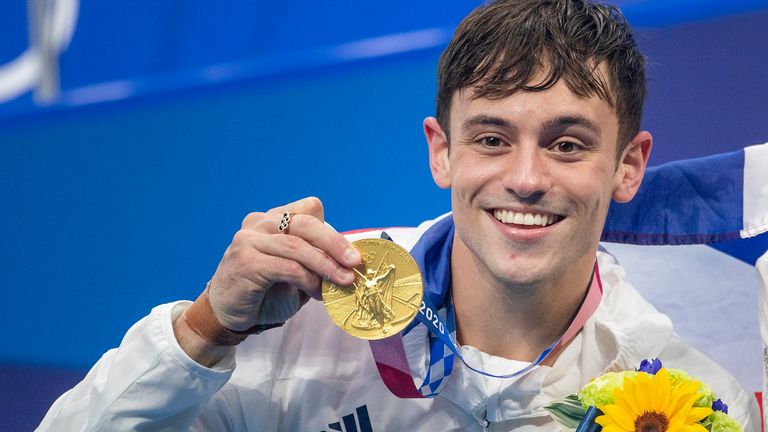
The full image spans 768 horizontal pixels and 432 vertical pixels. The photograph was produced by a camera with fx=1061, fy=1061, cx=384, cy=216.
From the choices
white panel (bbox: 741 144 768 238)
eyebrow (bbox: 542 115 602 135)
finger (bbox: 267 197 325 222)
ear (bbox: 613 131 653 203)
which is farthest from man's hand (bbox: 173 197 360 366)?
white panel (bbox: 741 144 768 238)

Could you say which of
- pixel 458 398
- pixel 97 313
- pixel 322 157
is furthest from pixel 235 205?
pixel 458 398

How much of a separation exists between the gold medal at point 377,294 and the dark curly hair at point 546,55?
0.36 meters

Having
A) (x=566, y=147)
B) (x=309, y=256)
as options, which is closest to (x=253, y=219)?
(x=309, y=256)

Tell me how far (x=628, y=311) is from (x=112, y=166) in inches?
63.8

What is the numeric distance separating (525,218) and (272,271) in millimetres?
459

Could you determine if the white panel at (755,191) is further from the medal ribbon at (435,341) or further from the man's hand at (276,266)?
the man's hand at (276,266)

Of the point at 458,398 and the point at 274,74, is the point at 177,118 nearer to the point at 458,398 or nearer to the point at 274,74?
the point at 274,74

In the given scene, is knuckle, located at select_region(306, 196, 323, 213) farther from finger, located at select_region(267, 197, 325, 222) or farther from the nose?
the nose

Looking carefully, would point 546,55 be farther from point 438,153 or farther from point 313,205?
point 313,205

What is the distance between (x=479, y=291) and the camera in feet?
6.66

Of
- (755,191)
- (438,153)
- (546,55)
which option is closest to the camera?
(546,55)

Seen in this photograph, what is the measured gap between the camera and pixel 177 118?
9.82 feet

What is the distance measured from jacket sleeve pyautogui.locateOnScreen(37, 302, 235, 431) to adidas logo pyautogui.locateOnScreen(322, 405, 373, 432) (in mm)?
309

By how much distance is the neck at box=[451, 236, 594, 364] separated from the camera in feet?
6.57
